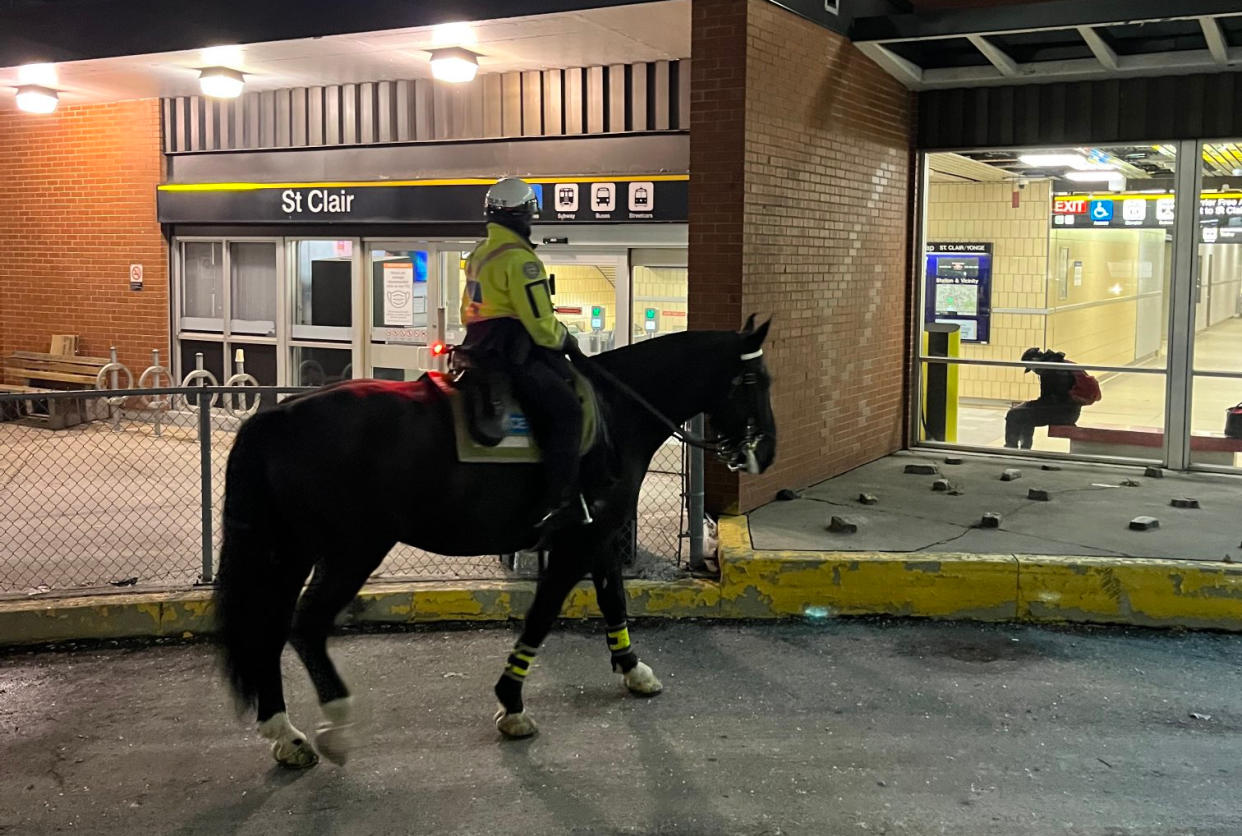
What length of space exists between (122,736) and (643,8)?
21.3ft

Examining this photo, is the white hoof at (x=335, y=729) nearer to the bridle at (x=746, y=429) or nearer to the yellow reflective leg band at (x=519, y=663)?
the yellow reflective leg band at (x=519, y=663)

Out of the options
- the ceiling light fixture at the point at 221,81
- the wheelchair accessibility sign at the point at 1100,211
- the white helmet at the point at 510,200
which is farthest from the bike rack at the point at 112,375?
the wheelchair accessibility sign at the point at 1100,211

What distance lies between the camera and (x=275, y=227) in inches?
578

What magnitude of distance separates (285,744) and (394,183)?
922 centimetres

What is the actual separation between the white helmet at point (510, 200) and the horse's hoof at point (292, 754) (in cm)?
258

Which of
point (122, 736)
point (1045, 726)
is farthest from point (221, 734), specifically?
point (1045, 726)

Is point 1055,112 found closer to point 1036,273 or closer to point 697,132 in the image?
point 1036,273

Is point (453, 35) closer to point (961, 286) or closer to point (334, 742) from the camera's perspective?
point (961, 286)

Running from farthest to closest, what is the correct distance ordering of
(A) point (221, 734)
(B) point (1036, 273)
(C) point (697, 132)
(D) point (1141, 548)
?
1. (B) point (1036, 273)
2. (C) point (697, 132)
3. (D) point (1141, 548)
4. (A) point (221, 734)

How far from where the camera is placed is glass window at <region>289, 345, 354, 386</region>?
14.5 metres

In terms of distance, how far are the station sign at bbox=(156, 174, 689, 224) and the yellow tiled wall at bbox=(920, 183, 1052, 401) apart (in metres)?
3.10

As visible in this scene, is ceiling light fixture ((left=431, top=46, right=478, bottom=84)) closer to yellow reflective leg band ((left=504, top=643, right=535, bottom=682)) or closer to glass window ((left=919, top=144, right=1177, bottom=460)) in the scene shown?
glass window ((left=919, top=144, right=1177, bottom=460))

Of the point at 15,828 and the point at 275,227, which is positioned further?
the point at 275,227

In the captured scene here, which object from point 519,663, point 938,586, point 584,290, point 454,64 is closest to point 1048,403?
point 584,290
